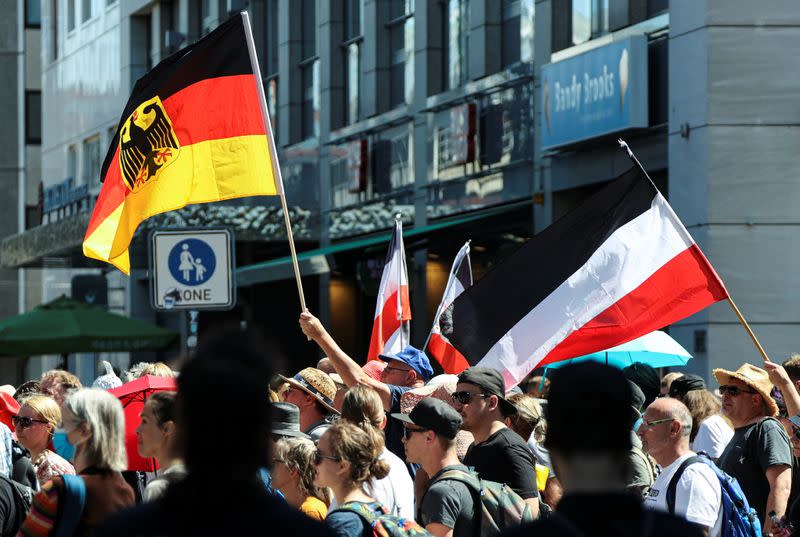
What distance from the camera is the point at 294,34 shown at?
2988 cm

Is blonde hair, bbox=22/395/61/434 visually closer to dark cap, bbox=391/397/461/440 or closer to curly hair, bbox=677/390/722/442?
dark cap, bbox=391/397/461/440

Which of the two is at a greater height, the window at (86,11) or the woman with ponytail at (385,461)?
the window at (86,11)

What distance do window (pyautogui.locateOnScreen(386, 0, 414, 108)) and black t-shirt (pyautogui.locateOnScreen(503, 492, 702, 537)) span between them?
21.6m

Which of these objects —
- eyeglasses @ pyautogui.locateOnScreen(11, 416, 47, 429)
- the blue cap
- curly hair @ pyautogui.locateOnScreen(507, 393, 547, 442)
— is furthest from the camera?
the blue cap

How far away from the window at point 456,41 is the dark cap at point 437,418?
16.4 meters

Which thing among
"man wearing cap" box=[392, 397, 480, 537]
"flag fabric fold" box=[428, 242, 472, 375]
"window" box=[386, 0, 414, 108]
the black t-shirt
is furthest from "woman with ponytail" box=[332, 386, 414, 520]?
"window" box=[386, 0, 414, 108]

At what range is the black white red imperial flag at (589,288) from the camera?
8.87m

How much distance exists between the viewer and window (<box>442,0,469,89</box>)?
909 inches

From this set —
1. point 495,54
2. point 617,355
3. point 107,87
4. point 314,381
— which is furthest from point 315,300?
point 314,381

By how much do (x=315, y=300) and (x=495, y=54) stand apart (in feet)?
32.5

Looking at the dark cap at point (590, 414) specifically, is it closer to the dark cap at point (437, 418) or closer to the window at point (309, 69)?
the dark cap at point (437, 418)

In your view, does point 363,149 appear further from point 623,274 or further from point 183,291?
point 623,274

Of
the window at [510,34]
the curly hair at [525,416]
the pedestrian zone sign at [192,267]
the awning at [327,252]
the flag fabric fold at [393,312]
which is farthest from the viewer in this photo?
the window at [510,34]

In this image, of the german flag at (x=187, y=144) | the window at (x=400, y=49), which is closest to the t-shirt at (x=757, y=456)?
the german flag at (x=187, y=144)
